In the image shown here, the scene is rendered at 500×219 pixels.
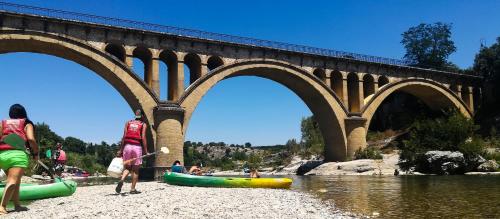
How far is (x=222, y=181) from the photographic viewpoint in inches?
706

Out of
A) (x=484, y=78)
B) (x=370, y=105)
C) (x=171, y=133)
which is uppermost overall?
(x=484, y=78)

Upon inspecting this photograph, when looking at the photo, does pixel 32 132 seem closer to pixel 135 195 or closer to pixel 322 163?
pixel 135 195

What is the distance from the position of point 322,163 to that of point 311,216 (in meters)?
42.0

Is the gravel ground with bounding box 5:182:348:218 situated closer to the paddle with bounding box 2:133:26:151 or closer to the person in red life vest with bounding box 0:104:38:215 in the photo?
the person in red life vest with bounding box 0:104:38:215

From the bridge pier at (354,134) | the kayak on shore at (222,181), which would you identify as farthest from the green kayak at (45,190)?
the bridge pier at (354,134)

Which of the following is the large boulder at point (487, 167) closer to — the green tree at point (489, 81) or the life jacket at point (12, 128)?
the green tree at point (489, 81)

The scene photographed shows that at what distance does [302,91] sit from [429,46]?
125ft

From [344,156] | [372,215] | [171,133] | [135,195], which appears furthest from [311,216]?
[344,156]

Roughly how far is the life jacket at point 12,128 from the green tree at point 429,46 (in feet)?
241

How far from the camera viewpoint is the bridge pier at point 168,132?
112 feet

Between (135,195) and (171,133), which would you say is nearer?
(135,195)

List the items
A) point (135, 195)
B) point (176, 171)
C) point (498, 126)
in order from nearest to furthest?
point (135, 195), point (176, 171), point (498, 126)

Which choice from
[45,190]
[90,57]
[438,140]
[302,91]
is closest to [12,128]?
[45,190]

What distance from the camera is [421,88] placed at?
58594 millimetres
